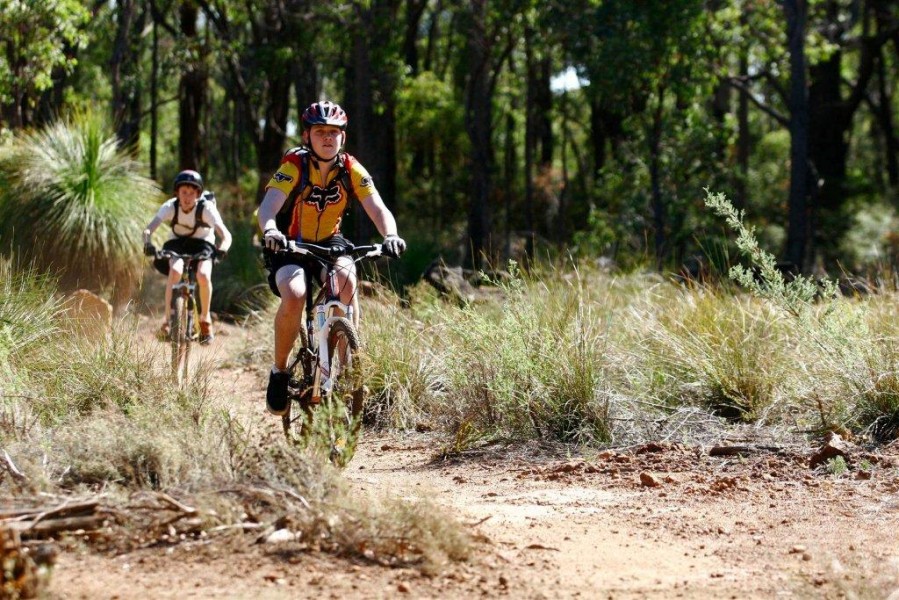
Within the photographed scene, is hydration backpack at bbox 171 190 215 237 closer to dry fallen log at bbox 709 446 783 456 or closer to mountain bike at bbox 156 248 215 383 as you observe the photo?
mountain bike at bbox 156 248 215 383

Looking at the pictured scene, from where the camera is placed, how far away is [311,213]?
6.60 metres

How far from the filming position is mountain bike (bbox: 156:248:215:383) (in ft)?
31.6

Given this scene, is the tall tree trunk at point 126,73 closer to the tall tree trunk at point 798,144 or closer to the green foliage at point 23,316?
the green foliage at point 23,316

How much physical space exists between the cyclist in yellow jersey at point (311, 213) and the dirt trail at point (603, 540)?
845 millimetres

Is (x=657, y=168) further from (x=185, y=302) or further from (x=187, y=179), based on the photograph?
(x=185, y=302)

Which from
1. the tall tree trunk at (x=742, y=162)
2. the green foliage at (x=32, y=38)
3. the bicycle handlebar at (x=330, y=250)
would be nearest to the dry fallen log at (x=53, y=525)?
the bicycle handlebar at (x=330, y=250)

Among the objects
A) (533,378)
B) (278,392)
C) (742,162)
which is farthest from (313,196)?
(742,162)

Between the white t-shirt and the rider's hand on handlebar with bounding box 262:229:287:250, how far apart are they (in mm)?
4155

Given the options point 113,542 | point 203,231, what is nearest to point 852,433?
point 113,542

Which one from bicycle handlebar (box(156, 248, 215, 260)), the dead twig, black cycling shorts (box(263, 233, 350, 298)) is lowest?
the dead twig

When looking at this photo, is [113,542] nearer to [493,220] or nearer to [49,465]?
[49,465]

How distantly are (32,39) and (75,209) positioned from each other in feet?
7.40

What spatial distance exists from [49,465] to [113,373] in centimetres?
203

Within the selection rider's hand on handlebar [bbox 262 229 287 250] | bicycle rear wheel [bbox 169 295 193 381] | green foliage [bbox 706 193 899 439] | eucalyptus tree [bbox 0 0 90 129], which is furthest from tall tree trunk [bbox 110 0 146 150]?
green foliage [bbox 706 193 899 439]
